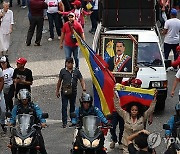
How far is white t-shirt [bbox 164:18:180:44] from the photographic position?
65.3ft

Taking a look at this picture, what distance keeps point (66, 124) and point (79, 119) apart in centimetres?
290

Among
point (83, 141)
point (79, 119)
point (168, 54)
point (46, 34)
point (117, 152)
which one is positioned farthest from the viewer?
point (46, 34)

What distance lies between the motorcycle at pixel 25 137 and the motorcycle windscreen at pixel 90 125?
91 centimetres

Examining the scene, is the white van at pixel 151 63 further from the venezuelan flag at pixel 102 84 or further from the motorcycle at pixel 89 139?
the motorcycle at pixel 89 139

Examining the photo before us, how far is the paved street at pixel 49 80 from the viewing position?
572 inches

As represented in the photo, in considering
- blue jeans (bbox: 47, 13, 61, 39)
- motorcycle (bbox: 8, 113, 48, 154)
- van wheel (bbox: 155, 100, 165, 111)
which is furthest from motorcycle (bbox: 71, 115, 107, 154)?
blue jeans (bbox: 47, 13, 61, 39)

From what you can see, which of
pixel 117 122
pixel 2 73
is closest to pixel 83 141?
pixel 117 122

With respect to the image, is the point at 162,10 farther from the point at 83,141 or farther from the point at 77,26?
the point at 83,141

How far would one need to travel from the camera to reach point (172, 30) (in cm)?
1992

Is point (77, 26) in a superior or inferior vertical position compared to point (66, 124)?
superior

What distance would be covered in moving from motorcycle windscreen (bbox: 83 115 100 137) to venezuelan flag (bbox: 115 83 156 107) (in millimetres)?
926

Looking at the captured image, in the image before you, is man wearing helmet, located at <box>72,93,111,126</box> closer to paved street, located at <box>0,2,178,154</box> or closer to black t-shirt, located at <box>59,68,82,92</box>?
paved street, located at <box>0,2,178,154</box>

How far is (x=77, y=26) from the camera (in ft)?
59.5

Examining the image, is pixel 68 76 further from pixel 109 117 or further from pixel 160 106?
pixel 160 106
